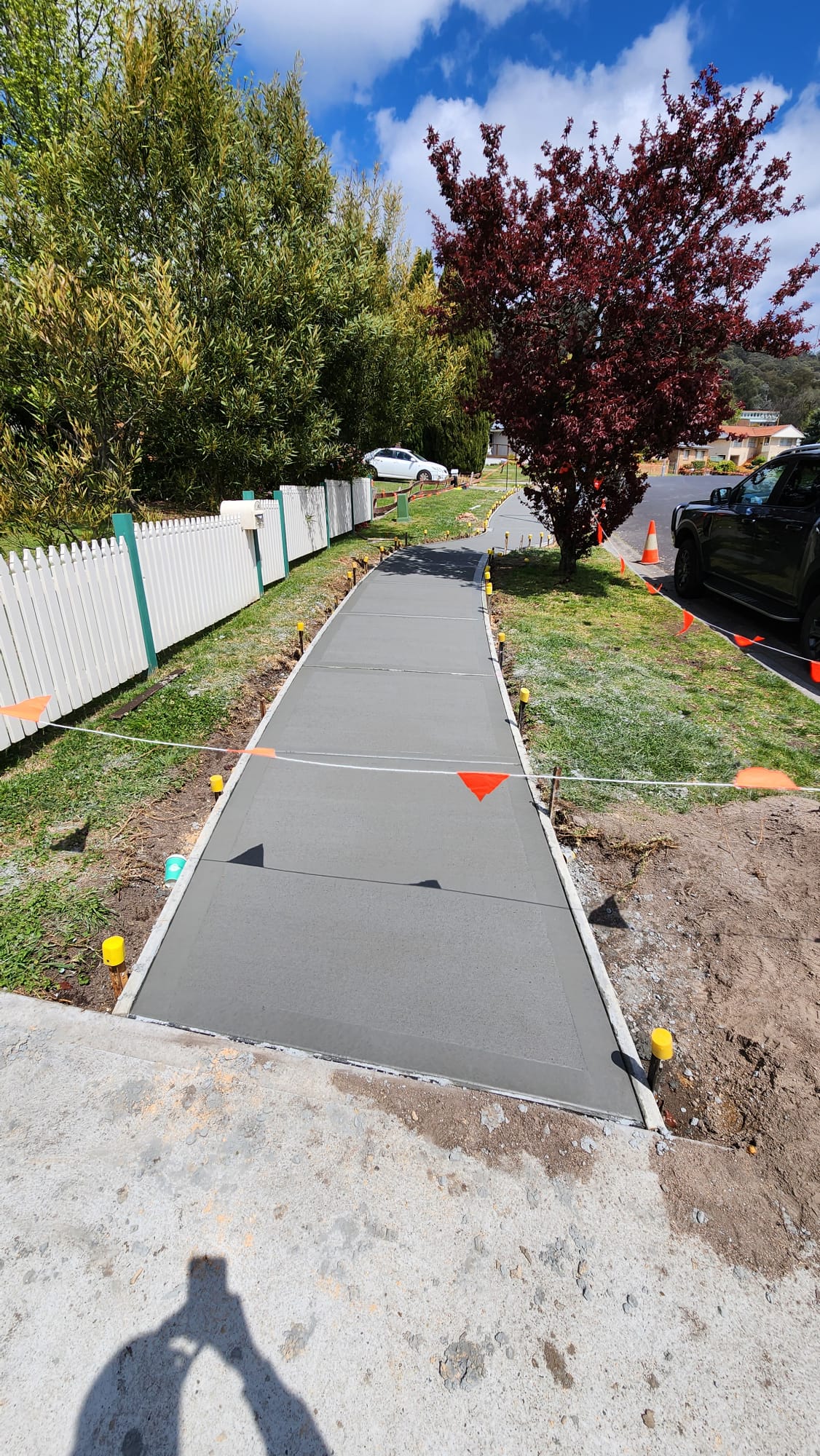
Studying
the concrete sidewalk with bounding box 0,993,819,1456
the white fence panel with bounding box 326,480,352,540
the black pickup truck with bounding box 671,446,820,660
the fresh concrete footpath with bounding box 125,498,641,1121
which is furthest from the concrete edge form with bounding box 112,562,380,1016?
the white fence panel with bounding box 326,480,352,540

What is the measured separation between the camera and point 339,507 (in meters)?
16.4

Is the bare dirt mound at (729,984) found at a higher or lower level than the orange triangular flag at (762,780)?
lower

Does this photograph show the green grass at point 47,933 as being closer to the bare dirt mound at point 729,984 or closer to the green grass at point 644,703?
the bare dirt mound at point 729,984

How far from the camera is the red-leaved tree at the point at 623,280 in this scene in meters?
9.39

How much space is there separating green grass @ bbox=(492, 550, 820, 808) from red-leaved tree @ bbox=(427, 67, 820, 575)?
273 centimetres

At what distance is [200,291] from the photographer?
10977 mm

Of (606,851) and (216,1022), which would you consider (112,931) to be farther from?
(606,851)

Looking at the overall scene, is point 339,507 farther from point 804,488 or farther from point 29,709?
point 29,709

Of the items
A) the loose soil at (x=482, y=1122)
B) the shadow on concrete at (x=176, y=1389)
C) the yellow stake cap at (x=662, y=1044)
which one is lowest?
the loose soil at (x=482, y=1122)

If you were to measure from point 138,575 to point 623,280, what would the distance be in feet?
26.1

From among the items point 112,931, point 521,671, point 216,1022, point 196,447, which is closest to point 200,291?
point 196,447

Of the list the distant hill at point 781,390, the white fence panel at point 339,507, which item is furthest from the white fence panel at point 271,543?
the distant hill at point 781,390

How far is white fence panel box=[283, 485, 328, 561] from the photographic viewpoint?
12.7 meters

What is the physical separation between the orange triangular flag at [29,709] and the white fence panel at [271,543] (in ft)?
19.8
